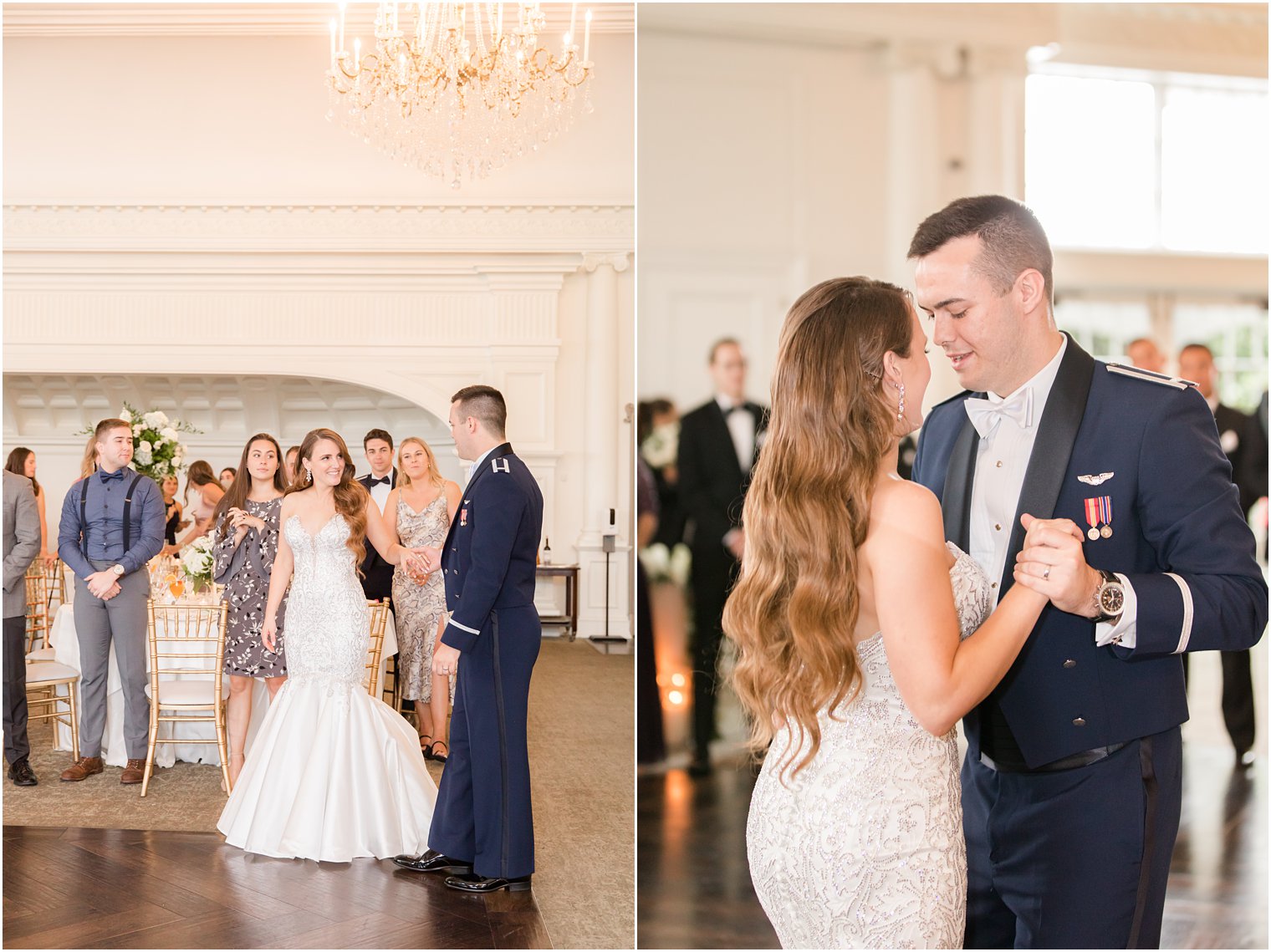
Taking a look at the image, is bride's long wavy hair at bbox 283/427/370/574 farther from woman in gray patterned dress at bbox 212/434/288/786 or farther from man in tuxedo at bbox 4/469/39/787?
man in tuxedo at bbox 4/469/39/787

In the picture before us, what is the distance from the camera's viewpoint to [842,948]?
1.73 m

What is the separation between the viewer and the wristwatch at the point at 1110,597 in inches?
66.8

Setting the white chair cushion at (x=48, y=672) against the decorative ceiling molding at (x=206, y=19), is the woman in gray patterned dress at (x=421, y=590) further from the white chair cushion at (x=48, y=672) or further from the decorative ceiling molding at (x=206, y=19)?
the decorative ceiling molding at (x=206, y=19)

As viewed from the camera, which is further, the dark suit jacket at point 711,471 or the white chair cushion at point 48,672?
the white chair cushion at point 48,672

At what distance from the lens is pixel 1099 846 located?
1829 millimetres

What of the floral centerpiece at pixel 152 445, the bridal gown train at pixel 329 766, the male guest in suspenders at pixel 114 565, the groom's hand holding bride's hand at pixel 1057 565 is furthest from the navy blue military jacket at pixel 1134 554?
the floral centerpiece at pixel 152 445

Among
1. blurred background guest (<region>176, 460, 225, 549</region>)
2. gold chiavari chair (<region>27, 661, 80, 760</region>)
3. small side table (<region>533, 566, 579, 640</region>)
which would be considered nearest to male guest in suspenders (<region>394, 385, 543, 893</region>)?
gold chiavari chair (<region>27, 661, 80, 760</region>)

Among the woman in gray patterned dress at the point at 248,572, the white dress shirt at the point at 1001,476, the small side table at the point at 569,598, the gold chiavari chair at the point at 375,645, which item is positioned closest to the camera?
the white dress shirt at the point at 1001,476

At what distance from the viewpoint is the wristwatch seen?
170 centimetres

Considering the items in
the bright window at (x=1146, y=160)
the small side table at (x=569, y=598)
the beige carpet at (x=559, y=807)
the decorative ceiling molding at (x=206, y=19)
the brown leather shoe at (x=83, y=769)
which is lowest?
the beige carpet at (x=559, y=807)

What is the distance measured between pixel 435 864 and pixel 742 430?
6.35 feet

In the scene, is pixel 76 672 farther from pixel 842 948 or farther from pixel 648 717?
pixel 842 948

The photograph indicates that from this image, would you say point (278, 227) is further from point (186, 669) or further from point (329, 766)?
point (329, 766)

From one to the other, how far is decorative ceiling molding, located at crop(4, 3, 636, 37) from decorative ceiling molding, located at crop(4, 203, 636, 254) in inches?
59.4
